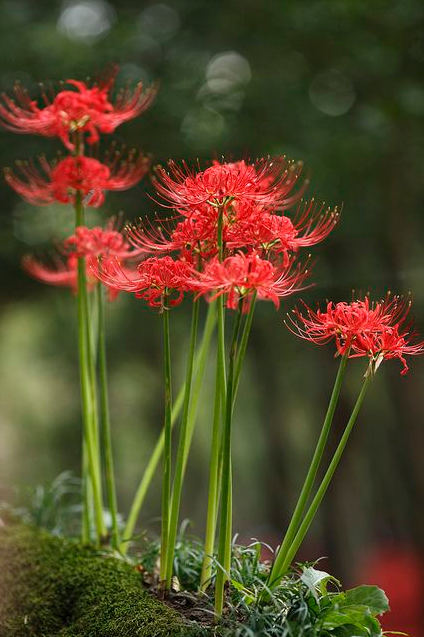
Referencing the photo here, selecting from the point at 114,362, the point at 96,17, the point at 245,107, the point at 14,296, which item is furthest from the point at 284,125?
the point at 114,362

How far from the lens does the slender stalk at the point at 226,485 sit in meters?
2.19

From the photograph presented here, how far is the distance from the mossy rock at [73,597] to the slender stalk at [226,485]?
144mm

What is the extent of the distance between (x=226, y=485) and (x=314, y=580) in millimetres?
385

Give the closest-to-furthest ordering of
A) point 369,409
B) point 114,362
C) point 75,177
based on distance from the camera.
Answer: point 75,177, point 369,409, point 114,362

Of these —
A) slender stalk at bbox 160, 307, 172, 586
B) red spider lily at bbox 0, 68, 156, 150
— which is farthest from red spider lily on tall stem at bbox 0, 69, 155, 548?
slender stalk at bbox 160, 307, 172, 586

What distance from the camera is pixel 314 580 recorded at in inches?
89.1

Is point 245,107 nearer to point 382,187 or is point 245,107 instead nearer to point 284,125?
point 284,125

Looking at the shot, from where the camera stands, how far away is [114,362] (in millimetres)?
11789

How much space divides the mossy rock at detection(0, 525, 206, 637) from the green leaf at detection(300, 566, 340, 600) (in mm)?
A: 346

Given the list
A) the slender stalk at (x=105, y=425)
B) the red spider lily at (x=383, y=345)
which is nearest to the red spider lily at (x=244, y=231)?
the red spider lily at (x=383, y=345)

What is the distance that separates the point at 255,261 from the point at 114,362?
983 cm

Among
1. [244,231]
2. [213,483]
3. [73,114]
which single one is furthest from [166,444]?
[73,114]

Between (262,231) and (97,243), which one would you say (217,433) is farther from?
(97,243)

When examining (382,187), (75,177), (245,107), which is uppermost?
(245,107)
